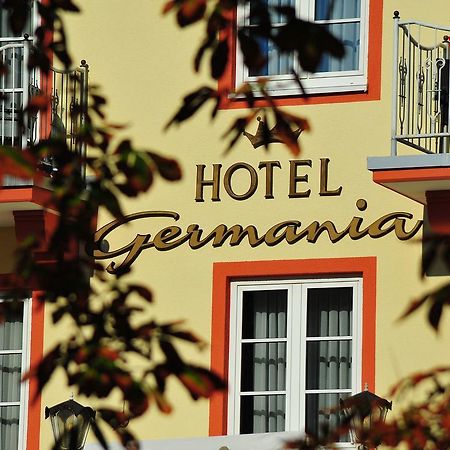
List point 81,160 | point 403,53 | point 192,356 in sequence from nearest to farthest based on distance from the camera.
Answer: point 81,160, point 403,53, point 192,356

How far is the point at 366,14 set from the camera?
14.8 meters

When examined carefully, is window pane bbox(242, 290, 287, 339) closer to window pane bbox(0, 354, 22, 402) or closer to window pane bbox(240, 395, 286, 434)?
window pane bbox(240, 395, 286, 434)

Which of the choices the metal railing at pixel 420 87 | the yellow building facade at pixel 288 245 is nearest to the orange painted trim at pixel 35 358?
the yellow building facade at pixel 288 245

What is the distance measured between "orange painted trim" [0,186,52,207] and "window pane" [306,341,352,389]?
235cm

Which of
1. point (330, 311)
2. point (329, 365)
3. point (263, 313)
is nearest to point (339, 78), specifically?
point (330, 311)

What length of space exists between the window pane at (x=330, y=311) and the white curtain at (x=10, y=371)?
245 centimetres

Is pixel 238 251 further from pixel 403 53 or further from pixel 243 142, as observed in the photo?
pixel 403 53

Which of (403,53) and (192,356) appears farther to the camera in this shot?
(192,356)

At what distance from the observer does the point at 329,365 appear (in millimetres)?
14539

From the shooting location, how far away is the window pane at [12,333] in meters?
15.4

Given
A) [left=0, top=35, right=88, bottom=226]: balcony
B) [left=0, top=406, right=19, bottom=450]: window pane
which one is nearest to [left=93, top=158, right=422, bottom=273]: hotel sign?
[left=0, top=35, right=88, bottom=226]: balcony

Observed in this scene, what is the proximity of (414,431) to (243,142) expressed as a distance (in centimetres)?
949

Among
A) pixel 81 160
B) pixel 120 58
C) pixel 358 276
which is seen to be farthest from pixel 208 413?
pixel 81 160

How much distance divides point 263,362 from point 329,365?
54 cm
